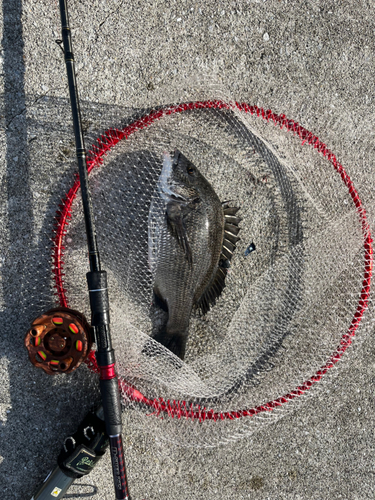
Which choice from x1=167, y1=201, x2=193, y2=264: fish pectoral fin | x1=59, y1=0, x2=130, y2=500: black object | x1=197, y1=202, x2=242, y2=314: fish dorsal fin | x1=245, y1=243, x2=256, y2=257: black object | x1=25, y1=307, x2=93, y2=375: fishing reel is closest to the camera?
x1=59, y1=0, x2=130, y2=500: black object

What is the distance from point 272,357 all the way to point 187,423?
629mm

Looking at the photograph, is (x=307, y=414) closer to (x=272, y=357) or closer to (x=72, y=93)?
(x=272, y=357)

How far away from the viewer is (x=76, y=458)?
191 centimetres

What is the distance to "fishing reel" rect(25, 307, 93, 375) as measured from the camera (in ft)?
6.15

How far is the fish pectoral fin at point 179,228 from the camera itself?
202cm

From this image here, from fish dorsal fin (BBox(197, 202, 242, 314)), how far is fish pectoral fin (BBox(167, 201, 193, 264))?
221 millimetres

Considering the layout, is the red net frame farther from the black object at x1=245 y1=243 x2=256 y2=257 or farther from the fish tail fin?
the black object at x1=245 y1=243 x2=256 y2=257

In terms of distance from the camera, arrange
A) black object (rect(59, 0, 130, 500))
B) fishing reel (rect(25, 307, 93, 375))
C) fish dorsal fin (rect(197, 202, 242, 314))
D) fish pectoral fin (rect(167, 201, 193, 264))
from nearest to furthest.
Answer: black object (rect(59, 0, 130, 500))
fishing reel (rect(25, 307, 93, 375))
fish pectoral fin (rect(167, 201, 193, 264))
fish dorsal fin (rect(197, 202, 242, 314))

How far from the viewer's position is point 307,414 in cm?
239

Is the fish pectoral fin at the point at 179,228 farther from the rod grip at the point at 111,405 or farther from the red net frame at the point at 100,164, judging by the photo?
Answer: the rod grip at the point at 111,405

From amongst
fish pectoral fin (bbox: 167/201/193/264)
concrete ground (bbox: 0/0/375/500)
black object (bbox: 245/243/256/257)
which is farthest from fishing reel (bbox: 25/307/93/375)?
black object (bbox: 245/243/256/257)

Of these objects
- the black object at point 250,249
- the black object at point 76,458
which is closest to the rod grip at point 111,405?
the black object at point 76,458

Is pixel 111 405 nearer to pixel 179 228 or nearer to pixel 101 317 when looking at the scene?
pixel 101 317

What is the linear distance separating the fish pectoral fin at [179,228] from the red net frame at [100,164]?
512 mm
